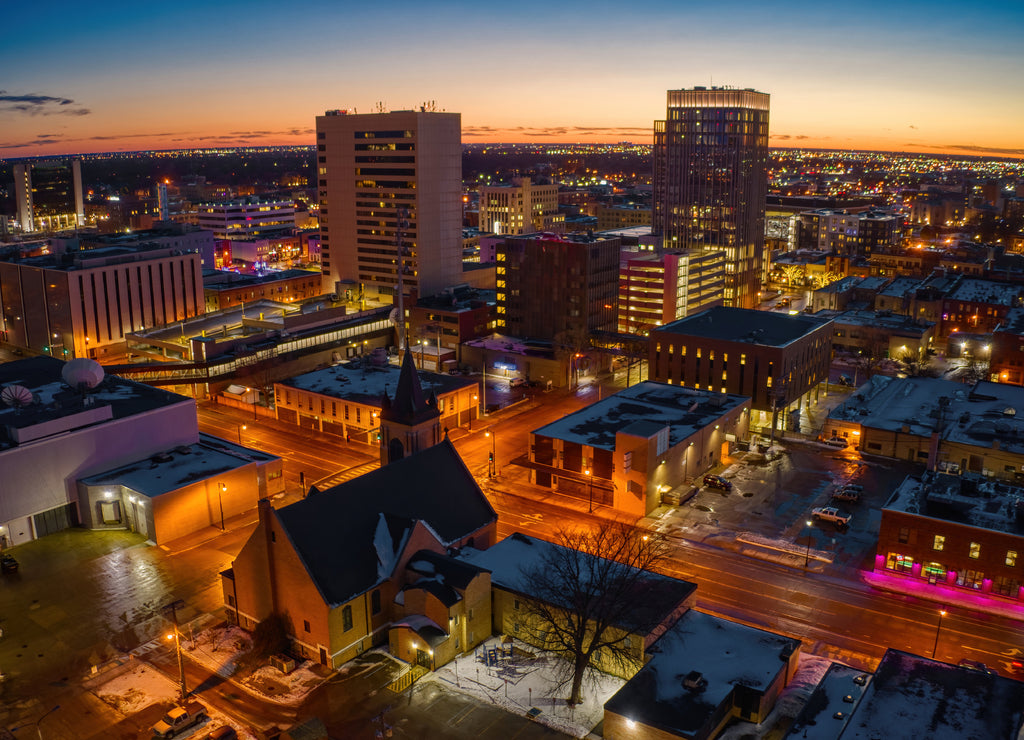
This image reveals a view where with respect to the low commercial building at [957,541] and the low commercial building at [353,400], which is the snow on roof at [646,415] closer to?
the low commercial building at [353,400]

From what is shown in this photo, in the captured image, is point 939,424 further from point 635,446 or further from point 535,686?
point 535,686

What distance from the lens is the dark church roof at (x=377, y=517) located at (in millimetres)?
49281

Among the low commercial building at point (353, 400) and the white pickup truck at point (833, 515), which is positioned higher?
the low commercial building at point (353, 400)

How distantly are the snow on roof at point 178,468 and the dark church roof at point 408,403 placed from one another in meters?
17.2

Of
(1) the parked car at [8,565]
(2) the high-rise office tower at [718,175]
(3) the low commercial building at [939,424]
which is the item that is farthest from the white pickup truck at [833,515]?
(2) the high-rise office tower at [718,175]

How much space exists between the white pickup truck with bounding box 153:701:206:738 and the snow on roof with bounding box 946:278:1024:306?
5363 inches

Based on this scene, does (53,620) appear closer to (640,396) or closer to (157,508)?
(157,508)

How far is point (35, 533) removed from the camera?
2648 inches

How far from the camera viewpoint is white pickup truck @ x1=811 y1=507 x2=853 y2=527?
2709 inches

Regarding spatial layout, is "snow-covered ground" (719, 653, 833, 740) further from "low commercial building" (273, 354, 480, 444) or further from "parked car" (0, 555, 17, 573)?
"parked car" (0, 555, 17, 573)

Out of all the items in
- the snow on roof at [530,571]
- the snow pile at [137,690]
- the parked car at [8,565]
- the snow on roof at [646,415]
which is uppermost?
the snow on roof at [646,415]

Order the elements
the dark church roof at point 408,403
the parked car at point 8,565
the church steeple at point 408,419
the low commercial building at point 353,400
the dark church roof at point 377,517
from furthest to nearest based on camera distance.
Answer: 1. the low commercial building at point 353,400
2. the church steeple at point 408,419
3. the dark church roof at point 408,403
4. the parked car at point 8,565
5. the dark church roof at point 377,517

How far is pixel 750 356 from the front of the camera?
9612cm

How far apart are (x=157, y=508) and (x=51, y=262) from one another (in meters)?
82.9
